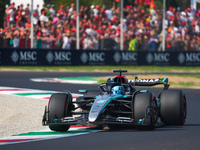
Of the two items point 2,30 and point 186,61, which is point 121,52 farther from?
point 2,30

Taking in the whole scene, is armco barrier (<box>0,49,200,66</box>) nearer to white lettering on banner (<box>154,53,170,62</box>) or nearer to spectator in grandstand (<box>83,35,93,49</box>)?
white lettering on banner (<box>154,53,170,62</box>)

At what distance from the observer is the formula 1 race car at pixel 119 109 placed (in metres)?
8.45

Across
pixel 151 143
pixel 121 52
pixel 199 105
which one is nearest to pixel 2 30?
pixel 121 52

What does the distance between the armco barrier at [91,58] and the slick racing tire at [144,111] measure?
2092 cm

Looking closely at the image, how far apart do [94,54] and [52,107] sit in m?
23.6

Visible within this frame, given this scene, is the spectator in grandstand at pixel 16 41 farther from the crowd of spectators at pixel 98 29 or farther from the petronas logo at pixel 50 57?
the petronas logo at pixel 50 57

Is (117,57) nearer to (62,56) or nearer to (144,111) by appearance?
(62,56)

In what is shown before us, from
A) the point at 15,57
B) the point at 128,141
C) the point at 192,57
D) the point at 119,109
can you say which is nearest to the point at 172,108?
the point at 119,109

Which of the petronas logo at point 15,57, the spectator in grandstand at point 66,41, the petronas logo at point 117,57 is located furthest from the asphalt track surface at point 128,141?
the petronas logo at point 117,57

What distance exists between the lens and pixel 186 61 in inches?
1400

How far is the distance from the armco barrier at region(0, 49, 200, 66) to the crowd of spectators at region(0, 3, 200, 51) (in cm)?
54

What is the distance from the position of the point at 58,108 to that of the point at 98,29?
2311 centimetres

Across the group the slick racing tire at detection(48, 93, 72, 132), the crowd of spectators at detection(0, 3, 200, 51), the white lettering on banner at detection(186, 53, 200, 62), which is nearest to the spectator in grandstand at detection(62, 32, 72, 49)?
the crowd of spectators at detection(0, 3, 200, 51)

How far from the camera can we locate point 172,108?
9.52 m
